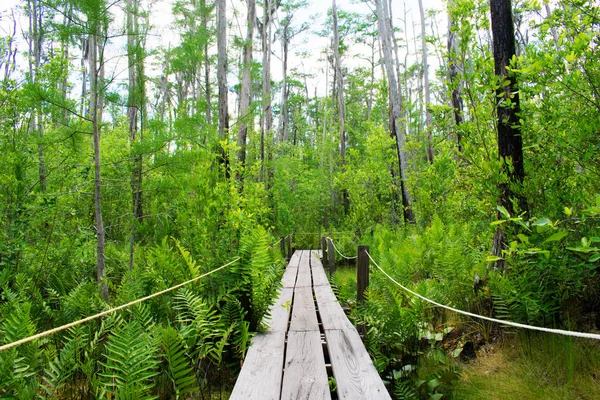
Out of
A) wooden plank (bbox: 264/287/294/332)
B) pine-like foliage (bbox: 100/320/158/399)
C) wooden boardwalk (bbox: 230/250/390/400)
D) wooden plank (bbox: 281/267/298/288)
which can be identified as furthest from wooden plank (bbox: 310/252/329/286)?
pine-like foliage (bbox: 100/320/158/399)

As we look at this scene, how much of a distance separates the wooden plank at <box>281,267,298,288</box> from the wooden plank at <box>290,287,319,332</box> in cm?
28

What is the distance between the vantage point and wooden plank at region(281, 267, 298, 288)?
6.05m

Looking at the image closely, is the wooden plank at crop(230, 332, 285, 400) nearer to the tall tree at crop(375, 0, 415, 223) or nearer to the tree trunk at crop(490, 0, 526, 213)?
the tree trunk at crop(490, 0, 526, 213)

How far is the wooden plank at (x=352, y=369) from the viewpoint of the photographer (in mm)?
2271

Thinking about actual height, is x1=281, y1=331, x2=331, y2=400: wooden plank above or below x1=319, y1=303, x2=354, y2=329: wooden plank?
below

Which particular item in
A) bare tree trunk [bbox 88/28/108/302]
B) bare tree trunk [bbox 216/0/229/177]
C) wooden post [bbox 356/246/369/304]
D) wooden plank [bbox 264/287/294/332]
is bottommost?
wooden plank [bbox 264/287/294/332]

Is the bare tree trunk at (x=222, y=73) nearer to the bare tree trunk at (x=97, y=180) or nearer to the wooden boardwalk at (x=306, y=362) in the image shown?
the bare tree trunk at (x=97, y=180)

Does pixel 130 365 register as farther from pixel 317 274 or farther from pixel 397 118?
pixel 397 118

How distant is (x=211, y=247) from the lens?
4059 mm

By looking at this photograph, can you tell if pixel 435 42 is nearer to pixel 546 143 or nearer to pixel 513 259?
pixel 546 143

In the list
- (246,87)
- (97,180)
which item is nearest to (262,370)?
(97,180)

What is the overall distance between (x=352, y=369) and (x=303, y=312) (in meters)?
1.77

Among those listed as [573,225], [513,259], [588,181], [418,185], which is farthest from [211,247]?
[418,185]

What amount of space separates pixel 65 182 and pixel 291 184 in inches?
486
